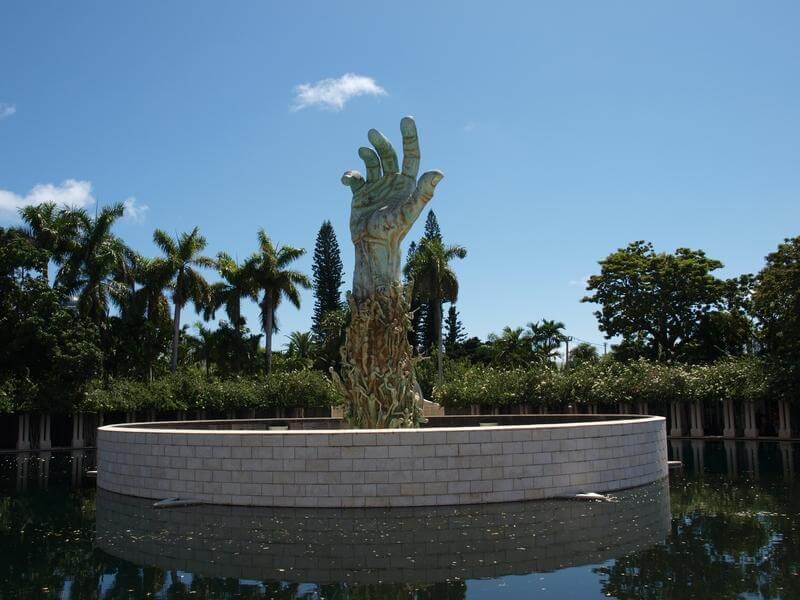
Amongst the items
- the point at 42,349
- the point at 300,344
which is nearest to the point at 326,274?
the point at 300,344

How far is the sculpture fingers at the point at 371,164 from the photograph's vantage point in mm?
16047

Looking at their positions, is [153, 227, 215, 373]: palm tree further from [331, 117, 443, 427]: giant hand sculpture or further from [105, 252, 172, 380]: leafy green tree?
[331, 117, 443, 427]: giant hand sculpture

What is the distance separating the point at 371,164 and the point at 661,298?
2483 centimetres

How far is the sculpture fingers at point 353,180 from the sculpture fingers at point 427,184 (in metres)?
1.47

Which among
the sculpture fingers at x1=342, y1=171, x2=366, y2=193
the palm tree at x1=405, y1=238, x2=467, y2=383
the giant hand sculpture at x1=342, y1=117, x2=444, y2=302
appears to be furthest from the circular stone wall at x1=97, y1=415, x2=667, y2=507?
the palm tree at x1=405, y1=238, x2=467, y2=383

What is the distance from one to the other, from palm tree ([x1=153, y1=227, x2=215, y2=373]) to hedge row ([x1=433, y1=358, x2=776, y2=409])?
1190cm

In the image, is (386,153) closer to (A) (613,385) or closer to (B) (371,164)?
(B) (371,164)

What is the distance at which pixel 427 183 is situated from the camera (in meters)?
15.3

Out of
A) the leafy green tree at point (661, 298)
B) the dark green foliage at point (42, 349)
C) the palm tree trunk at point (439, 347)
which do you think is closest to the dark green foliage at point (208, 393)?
the dark green foliage at point (42, 349)

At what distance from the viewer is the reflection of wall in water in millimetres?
7559

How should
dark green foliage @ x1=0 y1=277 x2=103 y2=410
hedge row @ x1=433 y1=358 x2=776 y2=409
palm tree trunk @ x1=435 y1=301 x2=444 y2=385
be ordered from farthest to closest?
1. palm tree trunk @ x1=435 y1=301 x2=444 y2=385
2. hedge row @ x1=433 y1=358 x2=776 y2=409
3. dark green foliage @ x1=0 y1=277 x2=103 y2=410

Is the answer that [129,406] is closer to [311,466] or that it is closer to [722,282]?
[311,466]

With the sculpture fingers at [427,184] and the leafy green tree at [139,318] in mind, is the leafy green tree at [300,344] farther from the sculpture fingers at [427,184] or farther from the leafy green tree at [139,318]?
the sculpture fingers at [427,184]

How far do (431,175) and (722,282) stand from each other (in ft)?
84.9
